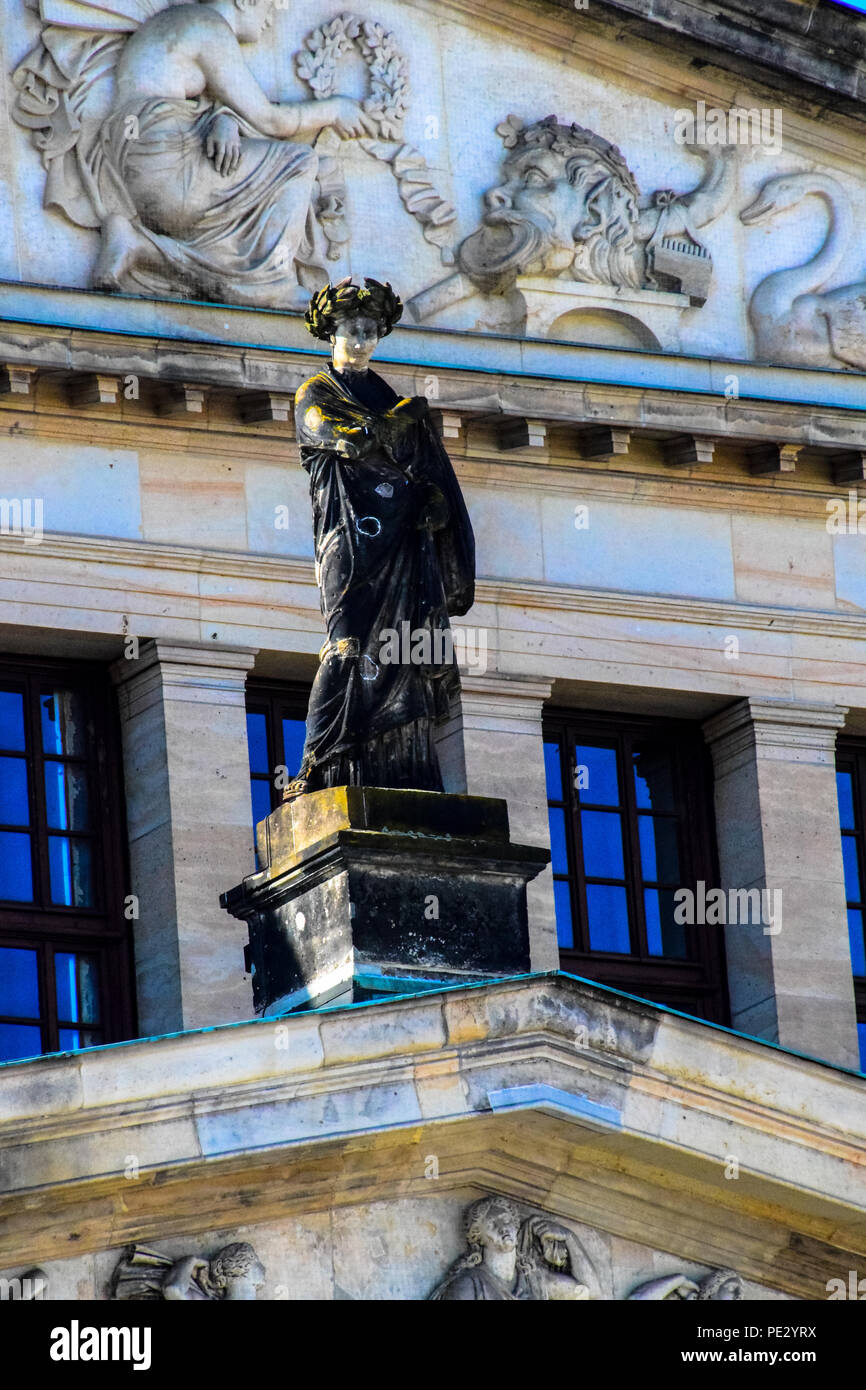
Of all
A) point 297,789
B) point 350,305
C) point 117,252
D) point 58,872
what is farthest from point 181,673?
point 297,789

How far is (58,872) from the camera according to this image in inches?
1220

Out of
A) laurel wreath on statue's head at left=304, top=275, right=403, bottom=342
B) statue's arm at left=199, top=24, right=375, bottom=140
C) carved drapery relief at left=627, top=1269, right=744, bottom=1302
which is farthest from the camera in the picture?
statue's arm at left=199, top=24, right=375, bottom=140

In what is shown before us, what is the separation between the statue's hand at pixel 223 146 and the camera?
1262 inches

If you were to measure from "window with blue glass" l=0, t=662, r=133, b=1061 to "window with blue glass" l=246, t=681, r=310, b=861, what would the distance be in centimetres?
91

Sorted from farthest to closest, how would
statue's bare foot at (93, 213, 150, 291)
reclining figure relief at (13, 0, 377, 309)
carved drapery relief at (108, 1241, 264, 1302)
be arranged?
reclining figure relief at (13, 0, 377, 309) → statue's bare foot at (93, 213, 150, 291) → carved drapery relief at (108, 1241, 264, 1302)

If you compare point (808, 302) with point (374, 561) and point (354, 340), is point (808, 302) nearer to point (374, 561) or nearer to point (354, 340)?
point (354, 340)

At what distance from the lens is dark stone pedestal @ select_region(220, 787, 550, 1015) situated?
81.1ft

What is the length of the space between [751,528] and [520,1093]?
9709 mm

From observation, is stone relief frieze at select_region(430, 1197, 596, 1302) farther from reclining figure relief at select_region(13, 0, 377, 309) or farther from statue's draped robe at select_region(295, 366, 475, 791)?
reclining figure relief at select_region(13, 0, 377, 309)

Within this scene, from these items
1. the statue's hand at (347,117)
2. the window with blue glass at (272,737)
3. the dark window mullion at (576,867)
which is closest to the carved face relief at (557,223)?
the statue's hand at (347,117)

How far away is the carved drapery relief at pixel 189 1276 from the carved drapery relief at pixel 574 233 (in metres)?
10.0

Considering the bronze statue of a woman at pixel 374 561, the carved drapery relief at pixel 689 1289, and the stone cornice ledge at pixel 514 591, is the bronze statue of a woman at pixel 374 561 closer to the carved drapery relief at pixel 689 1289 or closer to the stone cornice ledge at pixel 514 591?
the carved drapery relief at pixel 689 1289

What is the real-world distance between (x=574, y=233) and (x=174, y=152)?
281cm

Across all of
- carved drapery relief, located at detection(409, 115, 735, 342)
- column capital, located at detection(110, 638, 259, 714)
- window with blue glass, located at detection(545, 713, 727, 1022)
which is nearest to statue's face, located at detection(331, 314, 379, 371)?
column capital, located at detection(110, 638, 259, 714)
